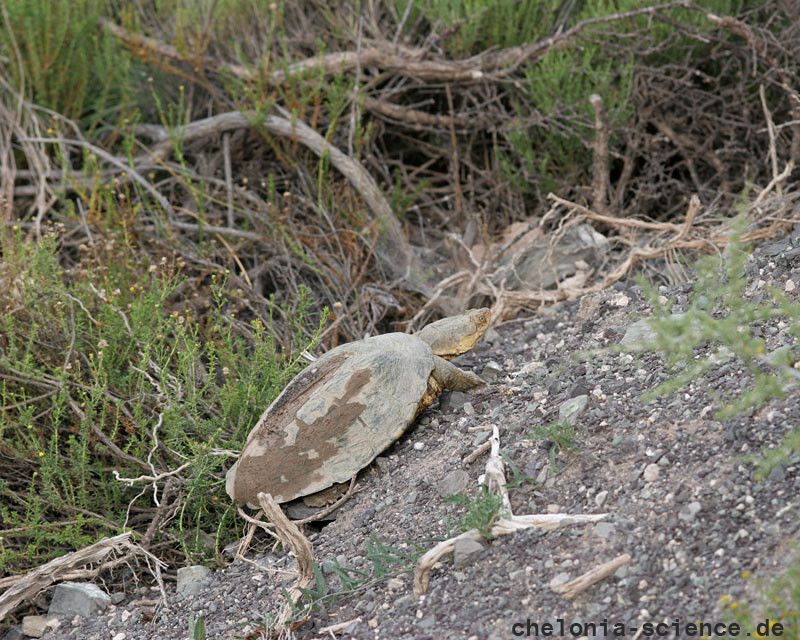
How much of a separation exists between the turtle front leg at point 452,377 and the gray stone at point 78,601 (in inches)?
47.3

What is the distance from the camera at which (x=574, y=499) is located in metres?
2.60

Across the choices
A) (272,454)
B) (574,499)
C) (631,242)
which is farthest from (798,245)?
(272,454)

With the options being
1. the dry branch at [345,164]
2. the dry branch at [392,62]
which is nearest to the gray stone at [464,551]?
the dry branch at [345,164]

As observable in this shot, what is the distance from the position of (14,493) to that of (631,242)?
2.45 meters

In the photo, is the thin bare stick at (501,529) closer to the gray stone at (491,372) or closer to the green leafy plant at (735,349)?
the green leafy plant at (735,349)

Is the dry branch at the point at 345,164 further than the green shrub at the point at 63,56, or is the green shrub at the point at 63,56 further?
the green shrub at the point at 63,56

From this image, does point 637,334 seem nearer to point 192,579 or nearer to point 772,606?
point 772,606

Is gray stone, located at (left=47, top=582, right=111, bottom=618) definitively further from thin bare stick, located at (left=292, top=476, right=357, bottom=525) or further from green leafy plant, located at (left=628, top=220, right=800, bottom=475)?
green leafy plant, located at (left=628, top=220, right=800, bottom=475)

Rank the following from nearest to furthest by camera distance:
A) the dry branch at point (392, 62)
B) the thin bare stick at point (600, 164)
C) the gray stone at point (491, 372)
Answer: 1. the gray stone at point (491, 372)
2. the thin bare stick at point (600, 164)
3. the dry branch at point (392, 62)

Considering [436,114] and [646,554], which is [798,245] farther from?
[436,114]

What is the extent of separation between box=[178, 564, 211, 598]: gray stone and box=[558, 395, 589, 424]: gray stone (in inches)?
45.2

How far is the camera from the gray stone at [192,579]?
117 inches

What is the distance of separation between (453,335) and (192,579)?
118 centimetres

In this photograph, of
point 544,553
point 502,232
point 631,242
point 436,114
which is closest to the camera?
point 544,553
